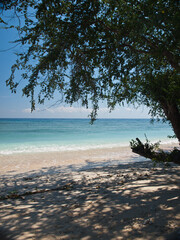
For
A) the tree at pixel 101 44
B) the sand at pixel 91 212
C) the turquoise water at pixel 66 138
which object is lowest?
the turquoise water at pixel 66 138

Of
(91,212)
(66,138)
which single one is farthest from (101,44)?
(66,138)

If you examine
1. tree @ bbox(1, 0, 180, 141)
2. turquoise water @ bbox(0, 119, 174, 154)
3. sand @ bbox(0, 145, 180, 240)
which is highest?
tree @ bbox(1, 0, 180, 141)

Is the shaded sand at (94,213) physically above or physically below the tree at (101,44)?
below

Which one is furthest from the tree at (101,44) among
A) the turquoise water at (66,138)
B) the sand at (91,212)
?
the turquoise water at (66,138)

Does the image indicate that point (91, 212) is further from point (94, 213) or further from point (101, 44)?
Answer: point (101, 44)

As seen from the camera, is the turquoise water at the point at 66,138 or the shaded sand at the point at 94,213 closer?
the shaded sand at the point at 94,213

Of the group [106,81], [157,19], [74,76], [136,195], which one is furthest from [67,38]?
[136,195]

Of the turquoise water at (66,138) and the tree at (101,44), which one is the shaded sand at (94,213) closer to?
the tree at (101,44)

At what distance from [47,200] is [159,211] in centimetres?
315

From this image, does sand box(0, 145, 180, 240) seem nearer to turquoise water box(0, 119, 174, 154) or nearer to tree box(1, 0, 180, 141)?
tree box(1, 0, 180, 141)

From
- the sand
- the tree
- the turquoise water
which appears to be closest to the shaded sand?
the sand

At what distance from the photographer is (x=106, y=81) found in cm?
662

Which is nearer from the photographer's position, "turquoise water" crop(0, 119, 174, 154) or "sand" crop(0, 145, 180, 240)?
"sand" crop(0, 145, 180, 240)

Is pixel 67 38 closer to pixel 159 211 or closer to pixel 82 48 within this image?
pixel 82 48
